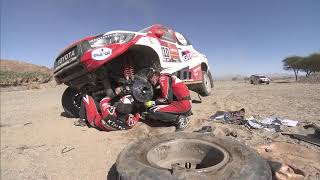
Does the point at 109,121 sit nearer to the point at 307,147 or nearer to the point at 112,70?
the point at 112,70

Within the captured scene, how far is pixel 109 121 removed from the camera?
15.9ft

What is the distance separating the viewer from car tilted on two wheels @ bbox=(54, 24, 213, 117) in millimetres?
4750

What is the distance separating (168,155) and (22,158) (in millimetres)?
1917

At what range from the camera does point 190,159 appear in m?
3.25

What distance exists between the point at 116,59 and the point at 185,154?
2.83 metres

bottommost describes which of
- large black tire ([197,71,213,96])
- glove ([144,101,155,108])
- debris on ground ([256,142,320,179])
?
debris on ground ([256,142,320,179])

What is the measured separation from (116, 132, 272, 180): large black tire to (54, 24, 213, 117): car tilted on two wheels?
6.61 ft

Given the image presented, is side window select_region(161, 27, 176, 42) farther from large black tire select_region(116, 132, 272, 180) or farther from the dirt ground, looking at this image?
large black tire select_region(116, 132, 272, 180)

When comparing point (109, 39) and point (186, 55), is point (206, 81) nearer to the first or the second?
point (186, 55)

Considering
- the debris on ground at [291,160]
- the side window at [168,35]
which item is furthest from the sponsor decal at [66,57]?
the debris on ground at [291,160]

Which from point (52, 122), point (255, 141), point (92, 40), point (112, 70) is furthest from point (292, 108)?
point (52, 122)

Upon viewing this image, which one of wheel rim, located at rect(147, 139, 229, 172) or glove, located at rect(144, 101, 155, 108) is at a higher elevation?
glove, located at rect(144, 101, 155, 108)

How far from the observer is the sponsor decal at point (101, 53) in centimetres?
470

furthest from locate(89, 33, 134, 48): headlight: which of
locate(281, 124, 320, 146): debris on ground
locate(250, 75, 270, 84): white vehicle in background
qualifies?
locate(250, 75, 270, 84): white vehicle in background
